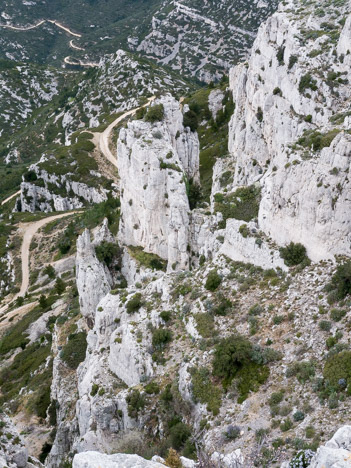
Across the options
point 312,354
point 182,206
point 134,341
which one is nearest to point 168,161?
point 182,206

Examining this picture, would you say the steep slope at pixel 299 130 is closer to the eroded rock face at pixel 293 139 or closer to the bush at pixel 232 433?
the eroded rock face at pixel 293 139

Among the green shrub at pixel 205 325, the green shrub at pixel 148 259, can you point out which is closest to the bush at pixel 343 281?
the green shrub at pixel 205 325

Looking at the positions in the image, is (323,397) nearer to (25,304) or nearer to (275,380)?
(275,380)

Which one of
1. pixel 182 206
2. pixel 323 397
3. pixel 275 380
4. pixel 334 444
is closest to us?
pixel 334 444

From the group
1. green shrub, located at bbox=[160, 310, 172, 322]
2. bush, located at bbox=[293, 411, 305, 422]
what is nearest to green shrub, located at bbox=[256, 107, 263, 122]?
green shrub, located at bbox=[160, 310, 172, 322]

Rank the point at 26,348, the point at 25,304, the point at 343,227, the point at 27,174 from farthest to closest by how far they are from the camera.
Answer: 1. the point at 27,174
2. the point at 25,304
3. the point at 26,348
4. the point at 343,227

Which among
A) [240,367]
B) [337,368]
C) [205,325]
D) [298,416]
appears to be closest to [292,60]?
[205,325]
